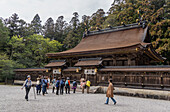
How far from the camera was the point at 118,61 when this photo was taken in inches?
822

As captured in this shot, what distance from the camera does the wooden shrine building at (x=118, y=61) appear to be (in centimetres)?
1537

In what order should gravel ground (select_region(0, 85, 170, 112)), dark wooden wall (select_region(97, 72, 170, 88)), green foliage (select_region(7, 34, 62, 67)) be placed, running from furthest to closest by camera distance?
green foliage (select_region(7, 34, 62, 67)) < dark wooden wall (select_region(97, 72, 170, 88)) < gravel ground (select_region(0, 85, 170, 112))

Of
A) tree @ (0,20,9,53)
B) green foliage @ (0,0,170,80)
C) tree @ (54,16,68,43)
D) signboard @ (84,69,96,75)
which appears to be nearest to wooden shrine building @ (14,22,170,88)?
signboard @ (84,69,96,75)

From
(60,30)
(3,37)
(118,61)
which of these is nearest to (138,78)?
(118,61)

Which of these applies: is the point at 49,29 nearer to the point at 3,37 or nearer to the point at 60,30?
the point at 60,30

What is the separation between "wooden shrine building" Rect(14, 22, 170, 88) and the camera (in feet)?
50.4

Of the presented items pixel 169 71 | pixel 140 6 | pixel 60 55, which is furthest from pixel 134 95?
pixel 140 6

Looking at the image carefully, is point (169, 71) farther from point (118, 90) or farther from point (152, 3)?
point (152, 3)

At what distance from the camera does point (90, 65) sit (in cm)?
1911

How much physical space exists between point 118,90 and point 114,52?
4.95m

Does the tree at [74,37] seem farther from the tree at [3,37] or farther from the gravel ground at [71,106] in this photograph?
the gravel ground at [71,106]

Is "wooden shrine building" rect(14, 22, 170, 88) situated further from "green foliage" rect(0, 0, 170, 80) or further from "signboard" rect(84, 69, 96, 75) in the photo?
"green foliage" rect(0, 0, 170, 80)

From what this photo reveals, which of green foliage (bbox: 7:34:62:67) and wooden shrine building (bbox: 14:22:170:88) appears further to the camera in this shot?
green foliage (bbox: 7:34:62:67)

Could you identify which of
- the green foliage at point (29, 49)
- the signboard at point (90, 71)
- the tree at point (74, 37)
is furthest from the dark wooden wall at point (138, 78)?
the tree at point (74, 37)
